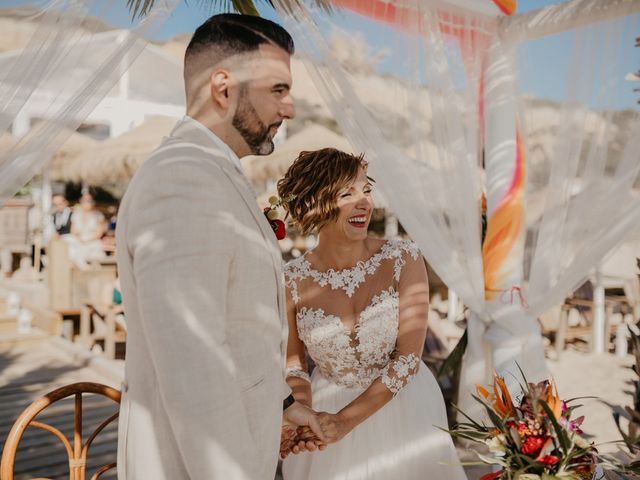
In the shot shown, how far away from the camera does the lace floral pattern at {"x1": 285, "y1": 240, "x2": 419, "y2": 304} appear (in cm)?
227

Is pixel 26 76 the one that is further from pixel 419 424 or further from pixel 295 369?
pixel 419 424

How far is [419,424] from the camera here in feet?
7.38

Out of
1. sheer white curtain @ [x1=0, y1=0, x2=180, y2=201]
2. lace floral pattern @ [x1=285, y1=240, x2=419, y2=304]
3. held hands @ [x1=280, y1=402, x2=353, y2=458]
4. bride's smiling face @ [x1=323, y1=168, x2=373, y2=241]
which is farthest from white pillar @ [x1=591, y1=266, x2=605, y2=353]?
sheer white curtain @ [x1=0, y1=0, x2=180, y2=201]

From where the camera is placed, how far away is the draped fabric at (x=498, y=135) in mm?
3252

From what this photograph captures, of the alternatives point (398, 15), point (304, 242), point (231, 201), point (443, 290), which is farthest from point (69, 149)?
point (231, 201)

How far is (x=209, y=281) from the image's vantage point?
3.59 feet

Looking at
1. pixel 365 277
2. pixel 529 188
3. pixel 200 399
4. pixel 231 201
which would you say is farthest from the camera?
pixel 529 188

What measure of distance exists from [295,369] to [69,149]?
8.65m

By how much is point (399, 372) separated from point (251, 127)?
3.81 ft

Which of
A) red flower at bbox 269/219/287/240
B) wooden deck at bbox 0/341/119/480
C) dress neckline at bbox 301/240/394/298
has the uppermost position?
red flower at bbox 269/219/287/240

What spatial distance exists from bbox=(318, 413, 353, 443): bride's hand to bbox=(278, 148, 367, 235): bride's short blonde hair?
0.69 meters

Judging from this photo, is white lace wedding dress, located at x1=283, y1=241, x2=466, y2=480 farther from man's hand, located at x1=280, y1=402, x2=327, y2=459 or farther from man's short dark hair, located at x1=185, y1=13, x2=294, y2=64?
man's short dark hair, located at x1=185, y1=13, x2=294, y2=64

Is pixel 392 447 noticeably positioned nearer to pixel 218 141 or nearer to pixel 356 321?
pixel 356 321

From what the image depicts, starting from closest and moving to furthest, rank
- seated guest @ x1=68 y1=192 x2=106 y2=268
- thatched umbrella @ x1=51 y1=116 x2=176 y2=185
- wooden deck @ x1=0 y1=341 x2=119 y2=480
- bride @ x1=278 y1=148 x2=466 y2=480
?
bride @ x1=278 y1=148 x2=466 y2=480
wooden deck @ x1=0 y1=341 x2=119 y2=480
thatched umbrella @ x1=51 y1=116 x2=176 y2=185
seated guest @ x1=68 y1=192 x2=106 y2=268
